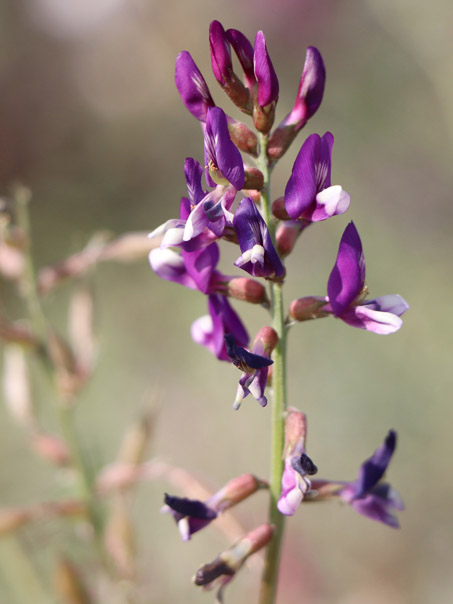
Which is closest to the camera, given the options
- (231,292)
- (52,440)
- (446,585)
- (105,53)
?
(231,292)

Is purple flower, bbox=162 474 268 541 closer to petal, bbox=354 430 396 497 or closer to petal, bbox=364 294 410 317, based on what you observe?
petal, bbox=354 430 396 497

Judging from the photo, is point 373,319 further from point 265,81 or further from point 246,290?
point 265,81

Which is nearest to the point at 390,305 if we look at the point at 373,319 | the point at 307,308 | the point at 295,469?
the point at 373,319

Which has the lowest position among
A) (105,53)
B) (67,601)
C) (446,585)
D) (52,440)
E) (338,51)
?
(446,585)

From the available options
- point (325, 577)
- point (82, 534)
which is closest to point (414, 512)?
point (325, 577)

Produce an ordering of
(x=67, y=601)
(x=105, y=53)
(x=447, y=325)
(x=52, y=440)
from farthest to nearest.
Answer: (x=105, y=53)
(x=447, y=325)
(x=52, y=440)
(x=67, y=601)

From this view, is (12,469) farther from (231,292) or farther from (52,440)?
(231,292)
